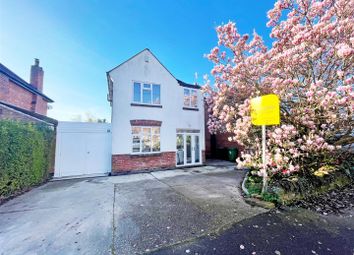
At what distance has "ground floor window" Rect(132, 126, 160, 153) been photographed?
9500 millimetres

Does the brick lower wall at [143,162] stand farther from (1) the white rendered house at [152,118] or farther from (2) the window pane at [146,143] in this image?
(2) the window pane at [146,143]

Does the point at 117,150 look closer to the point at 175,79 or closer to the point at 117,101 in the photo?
the point at 117,101

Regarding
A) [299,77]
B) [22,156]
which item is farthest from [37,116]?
[299,77]

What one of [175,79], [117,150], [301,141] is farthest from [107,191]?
[175,79]

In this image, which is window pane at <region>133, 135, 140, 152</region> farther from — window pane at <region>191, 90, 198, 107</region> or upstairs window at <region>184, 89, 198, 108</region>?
window pane at <region>191, 90, 198, 107</region>

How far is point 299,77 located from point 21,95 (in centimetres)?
1662

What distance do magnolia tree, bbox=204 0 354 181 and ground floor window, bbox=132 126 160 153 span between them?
17.1 feet

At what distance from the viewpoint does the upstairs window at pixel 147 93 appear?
384 inches

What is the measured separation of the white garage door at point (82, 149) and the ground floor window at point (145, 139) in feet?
4.86

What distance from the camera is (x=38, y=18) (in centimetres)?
601

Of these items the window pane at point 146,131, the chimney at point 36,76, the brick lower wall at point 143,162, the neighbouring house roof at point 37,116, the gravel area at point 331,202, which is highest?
the chimney at point 36,76

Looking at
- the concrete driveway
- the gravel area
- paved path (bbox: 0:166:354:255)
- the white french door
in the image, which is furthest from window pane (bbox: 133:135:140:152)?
the gravel area

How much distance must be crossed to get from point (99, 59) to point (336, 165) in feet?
44.4

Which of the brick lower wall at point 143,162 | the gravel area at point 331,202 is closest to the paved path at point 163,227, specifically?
the gravel area at point 331,202
